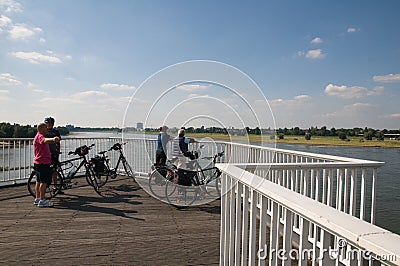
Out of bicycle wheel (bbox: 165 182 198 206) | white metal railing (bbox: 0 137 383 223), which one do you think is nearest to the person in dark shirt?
white metal railing (bbox: 0 137 383 223)

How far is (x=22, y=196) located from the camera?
5.20 metres

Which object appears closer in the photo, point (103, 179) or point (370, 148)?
point (103, 179)

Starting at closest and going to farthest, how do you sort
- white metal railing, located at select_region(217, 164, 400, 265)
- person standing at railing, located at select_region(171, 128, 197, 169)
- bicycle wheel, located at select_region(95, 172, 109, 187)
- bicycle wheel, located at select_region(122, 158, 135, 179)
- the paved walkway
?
white metal railing, located at select_region(217, 164, 400, 265) → the paved walkway → person standing at railing, located at select_region(171, 128, 197, 169) → bicycle wheel, located at select_region(95, 172, 109, 187) → bicycle wheel, located at select_region(122, 158, 135, 179)

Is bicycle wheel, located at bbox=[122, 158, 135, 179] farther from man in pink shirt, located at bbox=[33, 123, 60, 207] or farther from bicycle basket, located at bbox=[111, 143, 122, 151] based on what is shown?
man in pink shirt, located at bbox=[33, 123, 60, 207]

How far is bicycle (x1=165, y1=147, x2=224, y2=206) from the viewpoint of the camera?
471 cm

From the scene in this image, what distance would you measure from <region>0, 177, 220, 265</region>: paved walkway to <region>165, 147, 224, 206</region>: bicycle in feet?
0.70

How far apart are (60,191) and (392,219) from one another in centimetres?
812

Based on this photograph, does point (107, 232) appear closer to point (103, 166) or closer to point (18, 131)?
point (103, 166)

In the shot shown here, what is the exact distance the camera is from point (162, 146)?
5.52 m

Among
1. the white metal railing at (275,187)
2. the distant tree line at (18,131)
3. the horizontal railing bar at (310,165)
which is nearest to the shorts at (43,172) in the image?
the white metal railing at (275,187)

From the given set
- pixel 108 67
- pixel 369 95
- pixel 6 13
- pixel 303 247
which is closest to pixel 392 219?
pixel 303 247

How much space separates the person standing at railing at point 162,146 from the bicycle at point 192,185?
622 millimetres

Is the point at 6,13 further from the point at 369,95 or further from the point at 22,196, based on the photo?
the point at 369,95

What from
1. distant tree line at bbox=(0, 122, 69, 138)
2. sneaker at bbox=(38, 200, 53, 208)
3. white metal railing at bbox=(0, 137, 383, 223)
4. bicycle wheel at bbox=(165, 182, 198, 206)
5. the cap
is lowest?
sneaker at bbox=(38, 200, 53, 208)
